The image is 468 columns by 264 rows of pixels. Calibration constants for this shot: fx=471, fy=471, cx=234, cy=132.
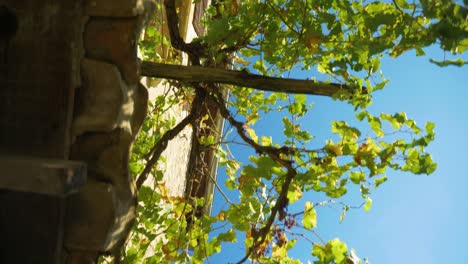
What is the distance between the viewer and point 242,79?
220 centimetres

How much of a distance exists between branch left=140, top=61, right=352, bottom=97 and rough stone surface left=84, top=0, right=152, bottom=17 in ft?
2.50

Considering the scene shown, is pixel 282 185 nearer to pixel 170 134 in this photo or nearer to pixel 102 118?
pixel 170 134

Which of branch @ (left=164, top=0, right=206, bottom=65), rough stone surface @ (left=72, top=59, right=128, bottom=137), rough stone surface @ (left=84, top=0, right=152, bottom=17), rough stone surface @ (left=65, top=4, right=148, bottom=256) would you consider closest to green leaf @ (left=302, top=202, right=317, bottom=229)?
branch @ (left=164, top=0, right=206, bottom=65)

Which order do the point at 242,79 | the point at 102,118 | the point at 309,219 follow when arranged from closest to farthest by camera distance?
the point at 102,118 < the point at 242,79 < the point at 309,219

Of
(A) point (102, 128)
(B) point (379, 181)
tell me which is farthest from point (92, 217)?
(B) point (379, 181)

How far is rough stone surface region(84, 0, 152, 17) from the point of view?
1481 mm

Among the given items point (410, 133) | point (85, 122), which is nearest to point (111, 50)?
point (85, 122)

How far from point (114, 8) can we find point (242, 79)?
83 cm

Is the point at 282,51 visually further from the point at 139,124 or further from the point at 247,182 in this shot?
the point at 139,124

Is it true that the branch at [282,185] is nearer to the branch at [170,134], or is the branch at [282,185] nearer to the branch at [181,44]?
the branch at [170,134]

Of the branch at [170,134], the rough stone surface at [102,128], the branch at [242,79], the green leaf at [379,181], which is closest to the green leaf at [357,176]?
the green leaf at [379,181]

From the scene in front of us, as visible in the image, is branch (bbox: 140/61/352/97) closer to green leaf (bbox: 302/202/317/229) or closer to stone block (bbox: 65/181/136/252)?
green leaf (bbox: 302/202/317/229)

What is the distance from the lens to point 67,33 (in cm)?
149

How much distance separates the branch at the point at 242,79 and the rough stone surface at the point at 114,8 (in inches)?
30.0
